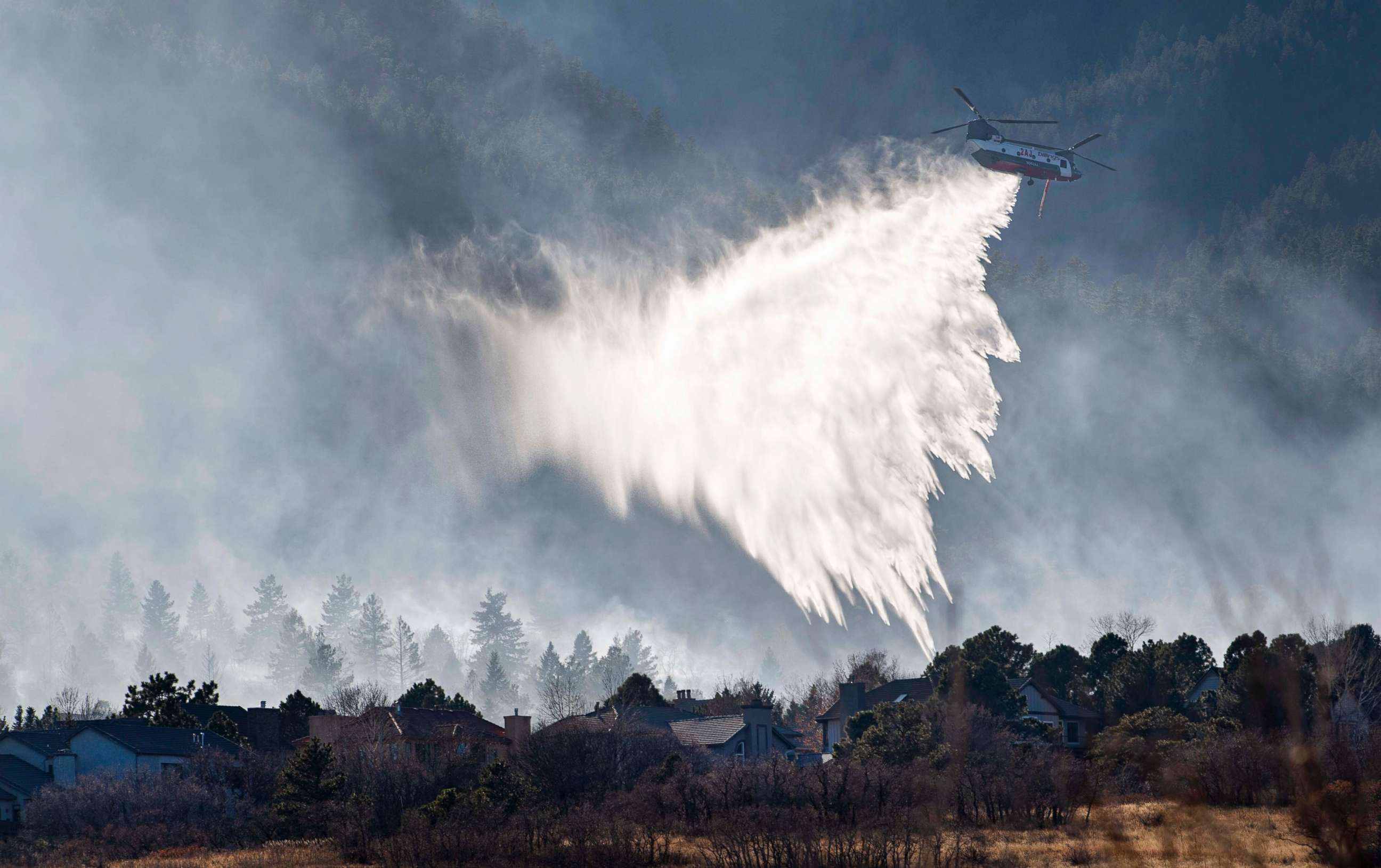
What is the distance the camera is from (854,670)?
170375 mm

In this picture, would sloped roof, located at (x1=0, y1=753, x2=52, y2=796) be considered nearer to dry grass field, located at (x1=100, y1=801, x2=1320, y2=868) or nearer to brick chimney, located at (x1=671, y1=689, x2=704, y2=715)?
dry grass field, located at (x1=100, y1=801, x2=1320, y2=868)

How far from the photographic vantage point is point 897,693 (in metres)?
116

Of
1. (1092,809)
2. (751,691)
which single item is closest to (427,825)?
(1092,809)

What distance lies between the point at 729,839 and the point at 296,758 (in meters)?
25.2

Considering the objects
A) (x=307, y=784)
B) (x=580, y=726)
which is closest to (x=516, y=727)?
(x=580, y=726)

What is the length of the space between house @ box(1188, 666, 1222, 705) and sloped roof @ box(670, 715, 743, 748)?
125 feet

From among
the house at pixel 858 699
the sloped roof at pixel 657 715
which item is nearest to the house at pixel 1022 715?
the house at pixel 858 699

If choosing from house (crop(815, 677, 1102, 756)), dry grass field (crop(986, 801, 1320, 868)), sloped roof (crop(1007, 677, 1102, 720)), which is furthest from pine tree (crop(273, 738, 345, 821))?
sloped roof (crop(1007, 677, 1102, 720))

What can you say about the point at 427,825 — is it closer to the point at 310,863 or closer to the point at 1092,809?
the point at 310,863

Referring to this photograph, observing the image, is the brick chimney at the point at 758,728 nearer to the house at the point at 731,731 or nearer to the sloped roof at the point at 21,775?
the house at the point at 731,731

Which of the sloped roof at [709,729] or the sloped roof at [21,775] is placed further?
the sloped roof at [709,729]

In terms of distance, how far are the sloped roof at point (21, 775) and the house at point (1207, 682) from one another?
275 ft

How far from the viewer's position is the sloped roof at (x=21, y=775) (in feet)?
253

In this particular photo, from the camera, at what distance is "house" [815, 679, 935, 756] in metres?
109
